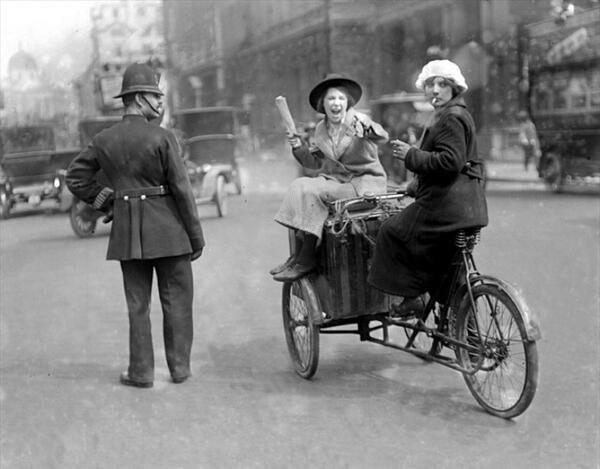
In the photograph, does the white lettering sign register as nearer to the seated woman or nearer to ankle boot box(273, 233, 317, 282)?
the seated woman

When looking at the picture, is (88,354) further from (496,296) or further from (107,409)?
(496,296)

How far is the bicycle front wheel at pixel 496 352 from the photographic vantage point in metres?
4.03

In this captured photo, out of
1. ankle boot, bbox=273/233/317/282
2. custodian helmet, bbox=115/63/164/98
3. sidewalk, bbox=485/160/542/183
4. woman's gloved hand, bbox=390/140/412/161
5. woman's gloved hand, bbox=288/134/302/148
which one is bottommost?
sidewalk, bbox=485/160/542/183

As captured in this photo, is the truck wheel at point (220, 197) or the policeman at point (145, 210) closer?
the policeman at point (145, 210)

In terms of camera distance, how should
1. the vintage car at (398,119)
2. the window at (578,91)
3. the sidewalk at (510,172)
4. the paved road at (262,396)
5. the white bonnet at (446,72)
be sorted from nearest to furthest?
the paved road at (262,396) < the white bonnet at (446,72) < the window at (578,91) < the vintage car at (398,119) < the sidewalk at (510,172)

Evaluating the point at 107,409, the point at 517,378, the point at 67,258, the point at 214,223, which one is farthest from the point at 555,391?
the point at 214,223

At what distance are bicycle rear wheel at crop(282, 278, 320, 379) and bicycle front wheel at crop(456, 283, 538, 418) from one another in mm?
865

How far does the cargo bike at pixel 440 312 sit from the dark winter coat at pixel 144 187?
68cm

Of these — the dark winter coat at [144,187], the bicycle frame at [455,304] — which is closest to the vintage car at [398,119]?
the dark winter coat at [144,187]

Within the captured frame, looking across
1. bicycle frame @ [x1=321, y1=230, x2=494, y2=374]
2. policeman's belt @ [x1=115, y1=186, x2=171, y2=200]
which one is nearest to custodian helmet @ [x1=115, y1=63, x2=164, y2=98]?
policeman's belt @ [x1=115, y1=186, x2=171, y2=200]

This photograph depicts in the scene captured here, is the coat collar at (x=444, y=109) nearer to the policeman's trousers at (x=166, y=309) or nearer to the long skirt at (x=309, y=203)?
the long skirt at (x=309, y=203)

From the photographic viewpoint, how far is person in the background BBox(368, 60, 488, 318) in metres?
4.23

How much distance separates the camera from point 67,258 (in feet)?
37.0

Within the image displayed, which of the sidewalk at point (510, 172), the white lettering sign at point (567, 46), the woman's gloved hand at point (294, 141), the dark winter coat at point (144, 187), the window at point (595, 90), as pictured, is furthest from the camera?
the sidewalk at point (510, 172)
